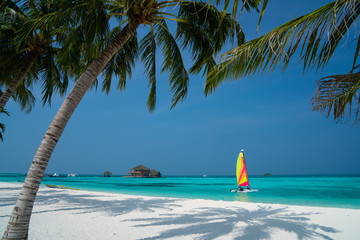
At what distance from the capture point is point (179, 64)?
19.8ft

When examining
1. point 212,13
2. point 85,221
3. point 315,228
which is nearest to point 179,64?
point 212,13

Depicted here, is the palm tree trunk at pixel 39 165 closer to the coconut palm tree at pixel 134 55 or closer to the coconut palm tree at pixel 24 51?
the coconut palm tree at pixel 134 55

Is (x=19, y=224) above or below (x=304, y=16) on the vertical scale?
below

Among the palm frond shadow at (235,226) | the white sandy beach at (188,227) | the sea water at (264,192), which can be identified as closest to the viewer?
the white sandy beach at (188,227)

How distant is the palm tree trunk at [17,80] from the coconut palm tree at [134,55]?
2414mm

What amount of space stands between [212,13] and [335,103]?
372 cm

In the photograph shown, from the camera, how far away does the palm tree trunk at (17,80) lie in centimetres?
582

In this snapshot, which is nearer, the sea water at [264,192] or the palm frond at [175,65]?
the palm frond at [175,65]

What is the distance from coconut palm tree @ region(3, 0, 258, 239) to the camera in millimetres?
3123

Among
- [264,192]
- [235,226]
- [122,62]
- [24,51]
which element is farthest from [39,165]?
[264,192]

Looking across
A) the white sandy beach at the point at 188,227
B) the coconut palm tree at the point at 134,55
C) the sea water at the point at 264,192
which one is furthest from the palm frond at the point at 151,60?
the sea water at the point at 264,192

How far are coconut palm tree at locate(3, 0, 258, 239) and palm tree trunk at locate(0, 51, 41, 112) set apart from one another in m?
2.41

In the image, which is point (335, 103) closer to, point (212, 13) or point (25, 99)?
point (212, 13)

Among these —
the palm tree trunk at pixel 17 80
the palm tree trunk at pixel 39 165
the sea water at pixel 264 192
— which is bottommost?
the sea water at pixel 264 192
